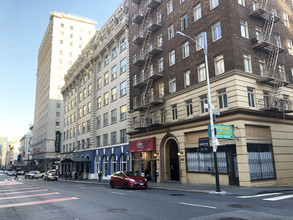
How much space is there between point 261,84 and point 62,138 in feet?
180

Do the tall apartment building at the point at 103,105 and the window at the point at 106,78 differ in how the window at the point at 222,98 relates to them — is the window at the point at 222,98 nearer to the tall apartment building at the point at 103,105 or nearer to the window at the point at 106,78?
the tall apartment building at the point at 103,105

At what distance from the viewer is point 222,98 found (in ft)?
68.2

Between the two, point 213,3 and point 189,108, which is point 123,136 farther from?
point 213,3

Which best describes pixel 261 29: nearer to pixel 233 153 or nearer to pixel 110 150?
pixel 233 153

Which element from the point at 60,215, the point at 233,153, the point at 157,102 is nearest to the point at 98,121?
the point at 157,102

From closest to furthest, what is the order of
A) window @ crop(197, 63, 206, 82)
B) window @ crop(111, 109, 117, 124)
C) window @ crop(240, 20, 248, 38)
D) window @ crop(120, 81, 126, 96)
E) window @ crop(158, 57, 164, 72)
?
1. window @ crop(240, 20, 248, 38)
2. window @ crop(197, 63, 206, 82)
3. window @ crop(158, 57, 164, 72)
4. window @ crop(120, 81, 126, 96)
5. window @ crop(111, 109, 117, 124)

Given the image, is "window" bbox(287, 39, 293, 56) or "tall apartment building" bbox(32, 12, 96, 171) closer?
"window" bbox(287, 39, 293, 56)

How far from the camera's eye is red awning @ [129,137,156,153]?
28281mm

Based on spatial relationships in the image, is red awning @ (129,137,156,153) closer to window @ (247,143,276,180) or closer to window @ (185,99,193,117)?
window @ (185,99,193,117)

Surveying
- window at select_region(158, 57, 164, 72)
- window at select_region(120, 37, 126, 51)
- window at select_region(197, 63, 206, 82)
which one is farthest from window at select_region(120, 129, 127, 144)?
window at select_region(197, 63, 206, 82)

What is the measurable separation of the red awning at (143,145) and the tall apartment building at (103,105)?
2.55 m

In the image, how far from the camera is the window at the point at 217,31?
21853 millimetres

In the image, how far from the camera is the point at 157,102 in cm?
2747

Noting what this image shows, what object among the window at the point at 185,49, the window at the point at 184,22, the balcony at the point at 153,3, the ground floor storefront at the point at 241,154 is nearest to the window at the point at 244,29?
the window at the point at 185,49
